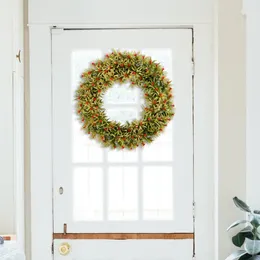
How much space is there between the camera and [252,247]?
2.66 m

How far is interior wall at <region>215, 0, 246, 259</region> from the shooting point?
3.19m

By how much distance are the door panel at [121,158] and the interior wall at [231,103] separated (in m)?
0.26

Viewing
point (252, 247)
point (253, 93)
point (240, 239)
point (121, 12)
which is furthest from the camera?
point (121, 12)

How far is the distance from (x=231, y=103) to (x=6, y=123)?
1.32 meters

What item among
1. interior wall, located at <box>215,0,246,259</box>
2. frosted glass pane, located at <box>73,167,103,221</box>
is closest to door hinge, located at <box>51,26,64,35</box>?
frosted glass pane, located at <box>73,167,103,221</box>

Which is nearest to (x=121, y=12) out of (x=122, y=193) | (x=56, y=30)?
(x=56, y=30)

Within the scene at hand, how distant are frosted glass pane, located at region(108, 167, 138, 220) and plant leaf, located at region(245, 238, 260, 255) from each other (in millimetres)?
921

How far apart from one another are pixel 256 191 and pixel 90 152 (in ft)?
3.43

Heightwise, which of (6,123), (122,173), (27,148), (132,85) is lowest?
(122,173)

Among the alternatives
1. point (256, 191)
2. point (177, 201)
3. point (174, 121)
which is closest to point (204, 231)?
point (177, 201)

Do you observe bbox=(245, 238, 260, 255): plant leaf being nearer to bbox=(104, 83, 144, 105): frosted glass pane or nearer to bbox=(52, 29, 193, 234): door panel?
bbox=(52, 29, 193, 234): door panel

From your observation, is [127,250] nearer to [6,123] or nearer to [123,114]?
[123,114]

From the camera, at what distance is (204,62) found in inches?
133

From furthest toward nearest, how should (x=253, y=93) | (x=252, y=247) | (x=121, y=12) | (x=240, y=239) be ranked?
1. (x=121, y=12)
2. (x=253, y=93)
3. (x=240, y=239)
4. (x=252, y=247)
